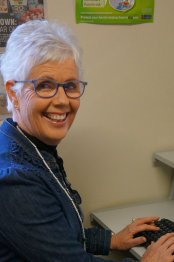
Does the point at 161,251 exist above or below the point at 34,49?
below

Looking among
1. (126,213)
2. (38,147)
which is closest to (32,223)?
(38,147)

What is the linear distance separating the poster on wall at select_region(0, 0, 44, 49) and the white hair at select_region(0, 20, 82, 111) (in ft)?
1.35

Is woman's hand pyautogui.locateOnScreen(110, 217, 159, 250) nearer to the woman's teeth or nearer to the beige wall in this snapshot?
the beige wall

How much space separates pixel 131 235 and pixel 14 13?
1.04 meters

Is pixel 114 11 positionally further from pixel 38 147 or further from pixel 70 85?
pixel 38 147

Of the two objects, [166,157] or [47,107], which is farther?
[166,157]

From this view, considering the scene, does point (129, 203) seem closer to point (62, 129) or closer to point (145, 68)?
point (145, 68)

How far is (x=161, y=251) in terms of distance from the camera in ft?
4.25

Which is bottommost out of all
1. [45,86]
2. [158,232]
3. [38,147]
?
[158,232]

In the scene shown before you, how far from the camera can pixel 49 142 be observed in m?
1.22

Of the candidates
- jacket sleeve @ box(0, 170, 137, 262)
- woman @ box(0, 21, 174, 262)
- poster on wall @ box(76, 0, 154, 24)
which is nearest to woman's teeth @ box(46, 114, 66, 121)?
woman @ box(0, 21, 174, 262)

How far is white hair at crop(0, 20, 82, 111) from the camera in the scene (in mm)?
1092

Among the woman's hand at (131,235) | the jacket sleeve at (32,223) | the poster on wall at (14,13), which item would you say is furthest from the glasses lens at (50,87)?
the woman's hand at (131,235)

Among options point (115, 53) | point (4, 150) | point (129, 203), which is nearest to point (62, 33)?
point (4, 150)
